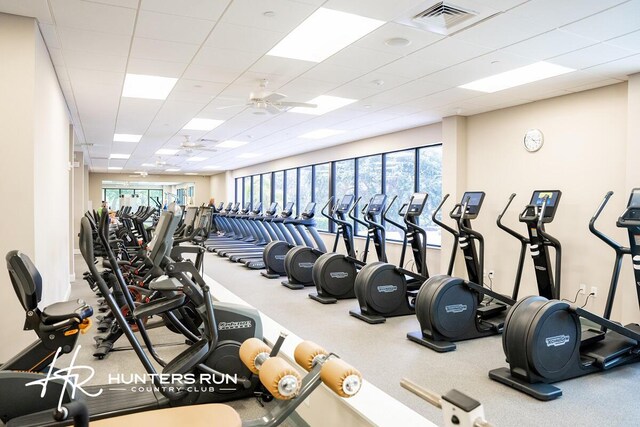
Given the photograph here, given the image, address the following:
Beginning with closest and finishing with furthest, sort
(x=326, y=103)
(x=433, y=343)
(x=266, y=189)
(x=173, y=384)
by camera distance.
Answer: (x=173, y=384)
(x=433, y=343)
(x=326, y=103)
(x=266, y=189)

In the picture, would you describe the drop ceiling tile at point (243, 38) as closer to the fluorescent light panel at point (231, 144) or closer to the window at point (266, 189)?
the fluorescent light panel at point (231, 144)

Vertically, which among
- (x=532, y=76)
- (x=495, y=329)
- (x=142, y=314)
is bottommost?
(x=495, y=329)

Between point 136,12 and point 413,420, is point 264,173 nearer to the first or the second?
point 136,12

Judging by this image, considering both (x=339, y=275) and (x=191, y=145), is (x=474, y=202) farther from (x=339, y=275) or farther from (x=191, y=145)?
(x=191, y=145)

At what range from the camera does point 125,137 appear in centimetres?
983

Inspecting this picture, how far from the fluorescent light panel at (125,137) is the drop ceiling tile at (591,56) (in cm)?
814

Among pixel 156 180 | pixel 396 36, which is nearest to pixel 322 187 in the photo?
pixel 396 36

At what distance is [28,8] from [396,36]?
294 cm

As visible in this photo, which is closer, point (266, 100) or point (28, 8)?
point (28, 8)

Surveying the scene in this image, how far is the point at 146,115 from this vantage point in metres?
7.48

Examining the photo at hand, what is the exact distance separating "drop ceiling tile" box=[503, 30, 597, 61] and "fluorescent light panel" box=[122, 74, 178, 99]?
3.84m

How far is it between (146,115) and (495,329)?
6.20 meters

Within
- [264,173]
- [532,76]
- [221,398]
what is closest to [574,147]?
[532,76]

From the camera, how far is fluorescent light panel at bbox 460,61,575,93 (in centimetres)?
476
